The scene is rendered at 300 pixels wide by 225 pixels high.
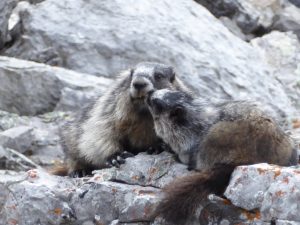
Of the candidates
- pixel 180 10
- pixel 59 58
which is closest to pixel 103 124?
pixel 59 58

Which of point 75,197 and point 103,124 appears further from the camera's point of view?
point 103,124

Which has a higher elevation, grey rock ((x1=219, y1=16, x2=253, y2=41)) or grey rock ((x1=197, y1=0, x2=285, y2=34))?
grey rock ((x1=197, y1=0, x2=285, y2=34))

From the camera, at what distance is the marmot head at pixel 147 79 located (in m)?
9.03

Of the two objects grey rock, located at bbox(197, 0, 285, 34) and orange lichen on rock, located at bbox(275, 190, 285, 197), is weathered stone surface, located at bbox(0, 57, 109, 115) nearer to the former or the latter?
grey rock, located at bbox(197, 0, 285, 34)

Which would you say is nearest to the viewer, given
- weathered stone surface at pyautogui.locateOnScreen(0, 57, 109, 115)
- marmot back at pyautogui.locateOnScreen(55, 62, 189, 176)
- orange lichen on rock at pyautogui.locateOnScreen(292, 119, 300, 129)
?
marmot back at pyautogui.locateOnScreen(55, 62, 189, 176)

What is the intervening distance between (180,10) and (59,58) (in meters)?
2.26

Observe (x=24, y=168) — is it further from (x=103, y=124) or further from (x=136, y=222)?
(x=136, y=222)

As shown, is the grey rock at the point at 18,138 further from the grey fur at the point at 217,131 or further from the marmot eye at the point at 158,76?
the grey fur at the point at 217,131

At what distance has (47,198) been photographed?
8.30 meters

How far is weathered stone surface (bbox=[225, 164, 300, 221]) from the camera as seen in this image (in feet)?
23.7

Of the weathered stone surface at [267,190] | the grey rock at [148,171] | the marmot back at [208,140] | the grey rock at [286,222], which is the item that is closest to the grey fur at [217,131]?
the marmot back at [208,140]

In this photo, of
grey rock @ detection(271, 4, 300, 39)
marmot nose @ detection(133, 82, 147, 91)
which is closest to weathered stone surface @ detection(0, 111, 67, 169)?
marmot nose @ detection(133, 82, 147, 91)

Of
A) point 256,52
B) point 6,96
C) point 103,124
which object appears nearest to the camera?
point 103,124

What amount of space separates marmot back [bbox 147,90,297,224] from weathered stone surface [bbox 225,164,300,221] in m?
0.21
